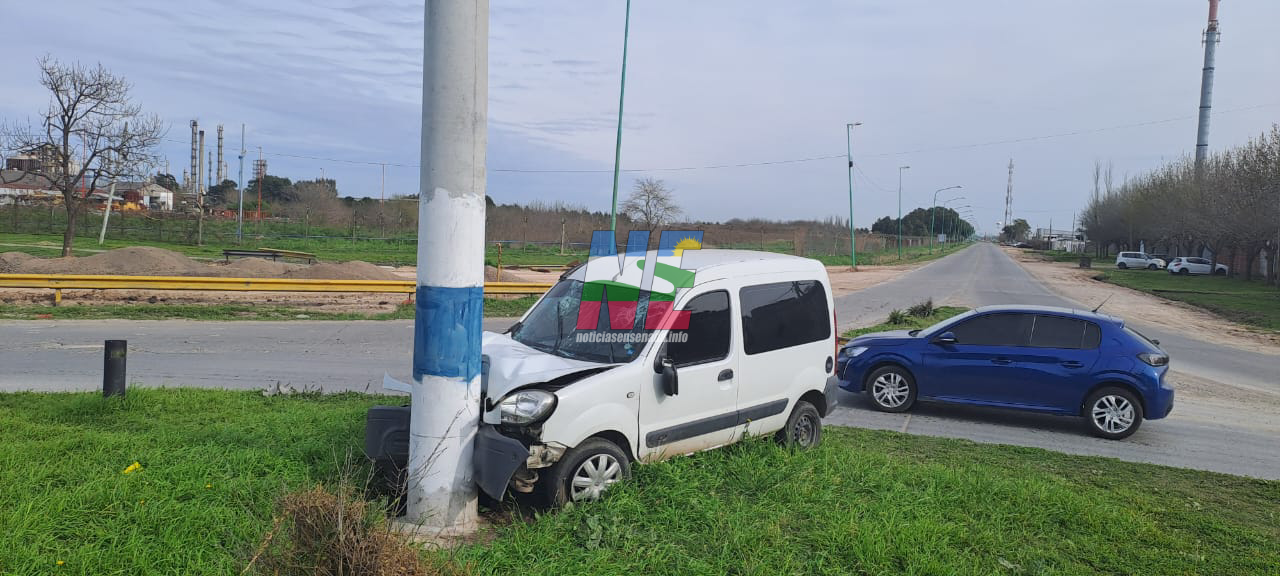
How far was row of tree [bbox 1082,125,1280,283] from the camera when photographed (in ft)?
130

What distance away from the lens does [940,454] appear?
7418 mm

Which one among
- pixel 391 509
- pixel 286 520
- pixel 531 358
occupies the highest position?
pixel 531 358

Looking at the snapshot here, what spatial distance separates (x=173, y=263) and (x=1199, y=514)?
1068 inches

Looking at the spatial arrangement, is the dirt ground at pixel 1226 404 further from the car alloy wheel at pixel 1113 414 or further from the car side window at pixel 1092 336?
the car side window at pixel 1092 336

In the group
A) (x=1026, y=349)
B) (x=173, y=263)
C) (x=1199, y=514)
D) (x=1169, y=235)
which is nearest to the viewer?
(x=1199, y=514)

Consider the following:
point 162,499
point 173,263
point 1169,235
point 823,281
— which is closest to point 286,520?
point 162,499

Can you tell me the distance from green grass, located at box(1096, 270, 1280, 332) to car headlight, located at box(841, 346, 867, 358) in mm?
19856

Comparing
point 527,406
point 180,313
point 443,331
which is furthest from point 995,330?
point 180,313

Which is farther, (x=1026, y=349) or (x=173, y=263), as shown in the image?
(x=173, y=263)

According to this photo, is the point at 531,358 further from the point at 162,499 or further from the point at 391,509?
the point at 162,499

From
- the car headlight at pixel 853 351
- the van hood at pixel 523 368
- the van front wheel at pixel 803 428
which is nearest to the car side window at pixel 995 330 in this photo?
the car headlight at pixel 853 351

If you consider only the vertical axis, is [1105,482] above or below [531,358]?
below

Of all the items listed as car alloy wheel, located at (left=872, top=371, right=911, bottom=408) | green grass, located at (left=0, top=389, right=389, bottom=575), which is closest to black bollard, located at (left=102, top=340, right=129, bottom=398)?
green grass, located at (left=0, top=389, right=389, bottom=575)

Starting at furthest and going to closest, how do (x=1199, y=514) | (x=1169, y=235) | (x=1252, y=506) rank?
(x=1169, y=235) → (x=1252, y=506) → (x=1199, y=514)
